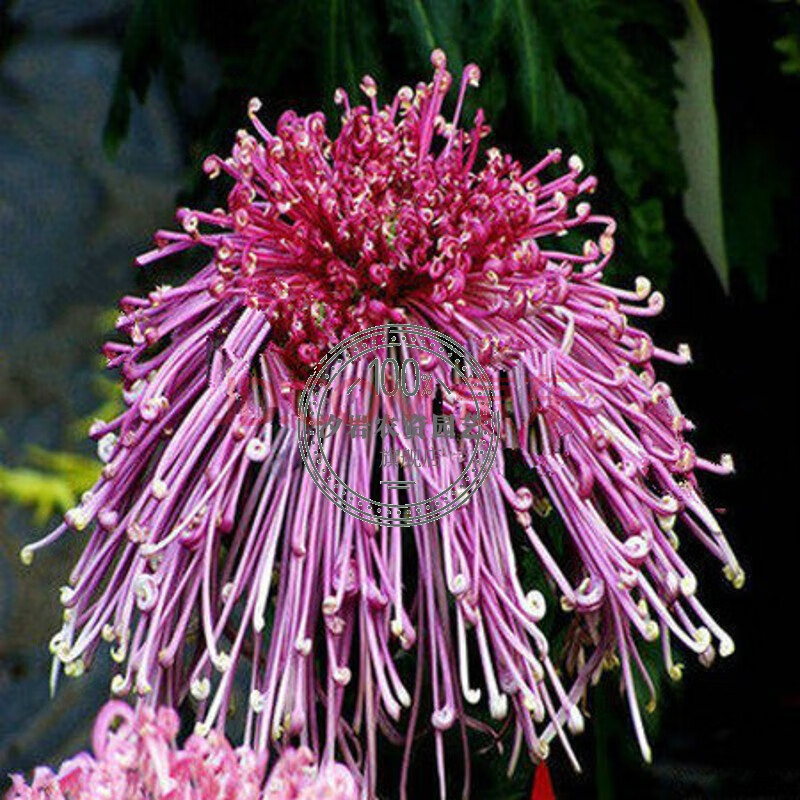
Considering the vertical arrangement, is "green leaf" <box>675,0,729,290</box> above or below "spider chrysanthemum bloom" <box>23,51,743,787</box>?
above

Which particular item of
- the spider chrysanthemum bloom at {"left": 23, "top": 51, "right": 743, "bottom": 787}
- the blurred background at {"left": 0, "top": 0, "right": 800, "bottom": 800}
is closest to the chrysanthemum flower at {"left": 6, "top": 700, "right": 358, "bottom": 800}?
the spider chrysanthemum bloom at {"left": 23, "top": 51, "right": 743, "bottom": 787}

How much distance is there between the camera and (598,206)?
3.21 feet

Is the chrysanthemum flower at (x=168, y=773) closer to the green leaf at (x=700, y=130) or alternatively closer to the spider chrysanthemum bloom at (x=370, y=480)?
the spider chrysanthemum bloom at (x=370, y=480)

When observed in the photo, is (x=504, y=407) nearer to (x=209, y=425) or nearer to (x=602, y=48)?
(x=209, y=425)

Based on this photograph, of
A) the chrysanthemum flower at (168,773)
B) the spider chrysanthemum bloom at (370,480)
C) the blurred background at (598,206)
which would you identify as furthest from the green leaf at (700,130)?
the chrysanthemum flower at (168,773)

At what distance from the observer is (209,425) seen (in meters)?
0.60

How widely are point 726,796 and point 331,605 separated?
685 mm

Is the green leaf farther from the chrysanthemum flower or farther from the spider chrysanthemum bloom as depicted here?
the chrysanthemum flower

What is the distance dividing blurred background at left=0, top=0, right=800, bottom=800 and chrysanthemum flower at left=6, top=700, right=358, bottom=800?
1.48ft

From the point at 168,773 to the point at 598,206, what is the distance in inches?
23.0

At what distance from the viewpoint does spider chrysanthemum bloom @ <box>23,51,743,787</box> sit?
1.88 ft

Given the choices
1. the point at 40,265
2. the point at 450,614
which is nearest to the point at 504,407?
the point at 450,614

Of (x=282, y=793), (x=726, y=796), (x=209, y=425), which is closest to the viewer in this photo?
(x=282, y=793)

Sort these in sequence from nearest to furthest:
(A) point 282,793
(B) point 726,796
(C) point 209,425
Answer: (A) point 282,793, (C) point 209,425, (B) point 726,796
